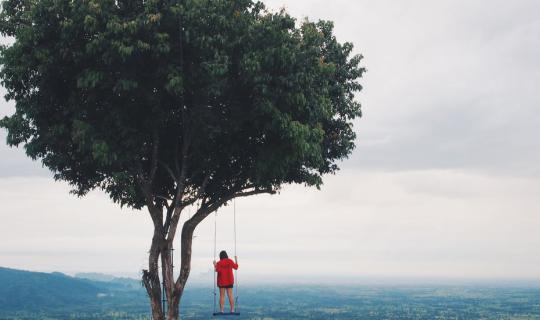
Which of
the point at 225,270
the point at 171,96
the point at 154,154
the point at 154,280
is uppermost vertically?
the point at 171,96

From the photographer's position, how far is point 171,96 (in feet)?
55.4

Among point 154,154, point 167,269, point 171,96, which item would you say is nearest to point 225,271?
point 167,269

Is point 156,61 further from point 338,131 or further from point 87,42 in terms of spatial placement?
point 338,131

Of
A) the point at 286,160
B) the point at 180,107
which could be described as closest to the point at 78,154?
the point at 180,107

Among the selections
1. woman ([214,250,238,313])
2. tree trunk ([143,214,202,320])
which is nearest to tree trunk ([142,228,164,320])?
tree trunk ([143,214,202,320])

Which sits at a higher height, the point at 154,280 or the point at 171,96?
the point at 171,96

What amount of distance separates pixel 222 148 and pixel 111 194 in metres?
4.02

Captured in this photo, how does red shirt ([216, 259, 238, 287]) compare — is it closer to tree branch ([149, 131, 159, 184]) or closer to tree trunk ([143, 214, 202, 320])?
tree trunk ([143, 214, 202, 320])

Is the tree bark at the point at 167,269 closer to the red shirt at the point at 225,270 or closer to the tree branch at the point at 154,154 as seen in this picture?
the red shirt at the point at 225,270

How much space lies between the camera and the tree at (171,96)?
1522 cm

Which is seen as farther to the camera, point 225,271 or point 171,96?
point 225,271

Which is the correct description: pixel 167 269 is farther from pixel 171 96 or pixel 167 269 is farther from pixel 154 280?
pixel 171 96

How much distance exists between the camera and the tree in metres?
15.2

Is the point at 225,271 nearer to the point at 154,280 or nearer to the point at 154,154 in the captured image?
the point at 154,280
